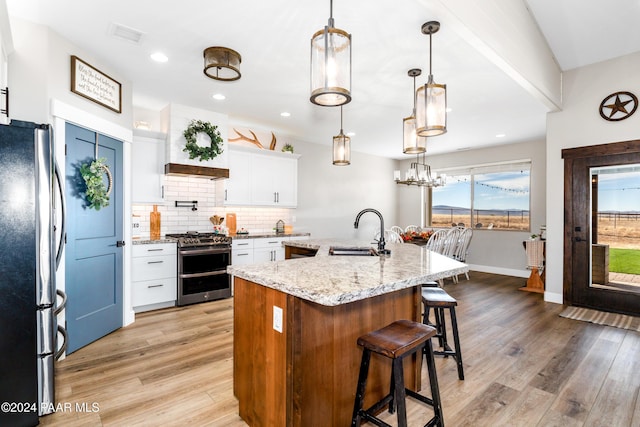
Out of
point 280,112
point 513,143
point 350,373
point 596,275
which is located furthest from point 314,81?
point 513,143

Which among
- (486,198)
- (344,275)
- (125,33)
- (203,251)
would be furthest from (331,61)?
(486,198)

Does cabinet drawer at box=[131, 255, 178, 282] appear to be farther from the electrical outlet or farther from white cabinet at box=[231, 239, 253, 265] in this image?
the electrical outlet

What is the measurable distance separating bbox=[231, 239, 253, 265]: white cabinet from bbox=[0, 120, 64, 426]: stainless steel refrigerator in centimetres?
291

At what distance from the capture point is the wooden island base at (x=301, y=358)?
161 cm

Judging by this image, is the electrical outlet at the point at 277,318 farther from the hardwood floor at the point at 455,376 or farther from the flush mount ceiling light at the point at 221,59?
the flush mount ceiling light at the point at 221,59

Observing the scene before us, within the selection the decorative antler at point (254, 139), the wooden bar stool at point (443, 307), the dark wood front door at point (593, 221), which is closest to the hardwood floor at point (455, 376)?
the wooden bar stool at point (443, 307)

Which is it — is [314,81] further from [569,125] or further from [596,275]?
[596,275]

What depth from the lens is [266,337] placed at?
1.77 metres

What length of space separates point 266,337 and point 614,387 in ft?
8.42

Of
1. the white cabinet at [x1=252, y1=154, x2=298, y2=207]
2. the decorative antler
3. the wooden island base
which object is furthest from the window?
the wooden island base

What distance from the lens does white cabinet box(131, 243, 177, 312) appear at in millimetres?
4004

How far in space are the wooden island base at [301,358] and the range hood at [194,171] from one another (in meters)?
2.96

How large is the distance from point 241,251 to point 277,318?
3.39 m

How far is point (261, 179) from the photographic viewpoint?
555cm
